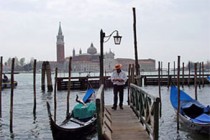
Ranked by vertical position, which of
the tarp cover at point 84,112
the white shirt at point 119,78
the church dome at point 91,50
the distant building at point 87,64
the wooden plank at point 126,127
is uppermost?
the church dome at point 91,50

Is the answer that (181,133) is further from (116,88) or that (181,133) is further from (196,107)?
(116,88)

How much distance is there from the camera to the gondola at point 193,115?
1037 centimetres

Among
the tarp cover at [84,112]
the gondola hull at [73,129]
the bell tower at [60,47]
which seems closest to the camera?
the gondola hull at [73,129]

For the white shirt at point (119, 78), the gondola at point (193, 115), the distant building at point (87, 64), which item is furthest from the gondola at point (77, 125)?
the distant building at point (87, 64)

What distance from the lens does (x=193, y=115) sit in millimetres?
11961

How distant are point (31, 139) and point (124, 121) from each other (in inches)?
168

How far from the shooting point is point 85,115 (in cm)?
1161

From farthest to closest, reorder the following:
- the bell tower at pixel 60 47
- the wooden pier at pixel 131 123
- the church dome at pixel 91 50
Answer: the church dome at pixel 91 50 < the bell tower at pixel 60 47 < the wooden pier at pixel 131 123

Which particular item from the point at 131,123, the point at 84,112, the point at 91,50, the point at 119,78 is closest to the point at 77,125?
the point at 84,112

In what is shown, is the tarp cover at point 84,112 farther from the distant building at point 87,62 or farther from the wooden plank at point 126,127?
the distant building at point 87,62

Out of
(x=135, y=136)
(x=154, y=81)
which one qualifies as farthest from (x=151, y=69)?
(x=135, y=136)

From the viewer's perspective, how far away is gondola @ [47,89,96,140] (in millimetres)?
9625

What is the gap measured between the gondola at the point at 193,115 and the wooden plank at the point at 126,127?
2425 millimetres

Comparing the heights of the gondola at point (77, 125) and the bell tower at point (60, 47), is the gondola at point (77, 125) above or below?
below
